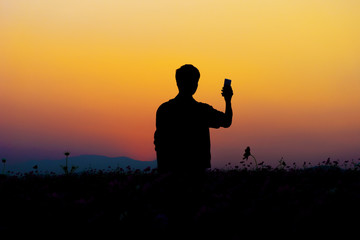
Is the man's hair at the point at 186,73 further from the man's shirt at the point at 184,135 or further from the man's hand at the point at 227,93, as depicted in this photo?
the man's hand at the point at 227,93

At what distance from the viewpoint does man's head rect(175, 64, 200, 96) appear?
4.72m

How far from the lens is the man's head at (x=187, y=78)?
4719 millimetres

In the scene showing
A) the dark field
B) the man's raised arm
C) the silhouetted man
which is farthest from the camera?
the man's raised arm

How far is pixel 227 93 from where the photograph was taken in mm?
5223

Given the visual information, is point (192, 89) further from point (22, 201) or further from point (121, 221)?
point (22, 201)

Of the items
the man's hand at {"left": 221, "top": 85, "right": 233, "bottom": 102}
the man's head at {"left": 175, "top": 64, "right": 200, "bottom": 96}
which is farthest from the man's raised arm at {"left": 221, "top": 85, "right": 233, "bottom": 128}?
the man's head at {"left": 175, "top": 64, "right": 200, "bottom": 96}

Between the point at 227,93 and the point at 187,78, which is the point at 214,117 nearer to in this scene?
the point at 227,93

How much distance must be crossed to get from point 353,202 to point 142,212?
6.41 ft

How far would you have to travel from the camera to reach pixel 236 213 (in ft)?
13.0

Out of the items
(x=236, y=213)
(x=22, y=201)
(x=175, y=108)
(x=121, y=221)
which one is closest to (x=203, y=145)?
(x=175, y=108)

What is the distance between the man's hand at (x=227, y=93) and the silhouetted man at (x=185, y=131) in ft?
1.30

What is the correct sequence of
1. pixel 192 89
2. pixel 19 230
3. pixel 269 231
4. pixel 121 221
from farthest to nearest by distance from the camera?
pixel 192 89 → pixel 19 230 → pixel 121 221 → pixel 269 231

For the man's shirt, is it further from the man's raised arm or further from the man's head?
the man's raised arm

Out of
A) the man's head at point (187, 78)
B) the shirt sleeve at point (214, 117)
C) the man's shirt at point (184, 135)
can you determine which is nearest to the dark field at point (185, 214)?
the man's shirt at point (184, 135)
